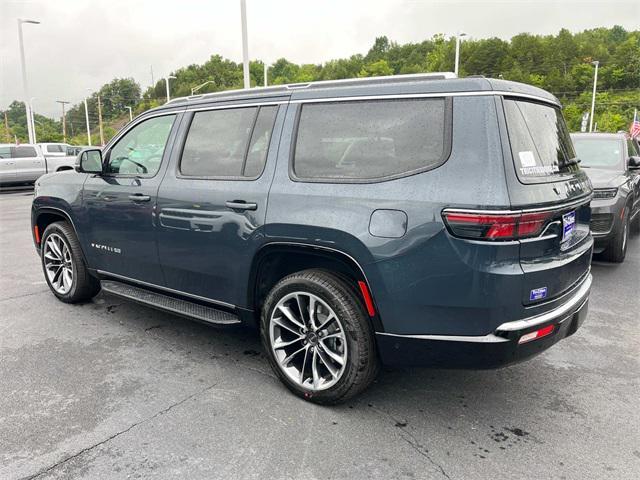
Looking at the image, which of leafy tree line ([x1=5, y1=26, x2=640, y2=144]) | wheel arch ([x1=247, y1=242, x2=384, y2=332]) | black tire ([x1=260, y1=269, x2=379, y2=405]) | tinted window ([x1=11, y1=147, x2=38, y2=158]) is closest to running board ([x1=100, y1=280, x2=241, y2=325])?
wheel arch ([x1=247, y1=242, x2=384, y2=332])

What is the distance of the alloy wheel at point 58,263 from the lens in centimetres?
493

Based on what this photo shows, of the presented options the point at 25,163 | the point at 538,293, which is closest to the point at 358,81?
the point at 538,293

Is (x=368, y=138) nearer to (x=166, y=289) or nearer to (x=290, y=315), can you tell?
(x=290, y=315)

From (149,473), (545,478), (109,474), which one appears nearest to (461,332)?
(545,478)

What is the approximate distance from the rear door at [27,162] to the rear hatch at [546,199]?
19.6 metres

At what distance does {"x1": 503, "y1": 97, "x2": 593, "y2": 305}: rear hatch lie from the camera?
98.6 inches

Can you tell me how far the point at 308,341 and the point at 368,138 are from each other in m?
1.29

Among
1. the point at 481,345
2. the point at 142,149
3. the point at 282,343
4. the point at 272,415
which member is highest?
the point at 142,149

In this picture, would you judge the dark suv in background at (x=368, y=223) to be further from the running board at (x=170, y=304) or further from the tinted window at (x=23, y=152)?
the tinted window at (x=23, y=152)

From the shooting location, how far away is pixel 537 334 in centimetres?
260

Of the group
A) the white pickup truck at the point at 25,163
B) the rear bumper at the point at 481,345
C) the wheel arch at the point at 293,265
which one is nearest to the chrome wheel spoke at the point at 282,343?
the wheel arch at the point at 293,265

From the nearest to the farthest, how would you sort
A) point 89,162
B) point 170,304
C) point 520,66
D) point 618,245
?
1. point 170,304
2. point 89,162
3. point 618,245
4. point 520,66

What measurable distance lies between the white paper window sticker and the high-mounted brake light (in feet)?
2.83

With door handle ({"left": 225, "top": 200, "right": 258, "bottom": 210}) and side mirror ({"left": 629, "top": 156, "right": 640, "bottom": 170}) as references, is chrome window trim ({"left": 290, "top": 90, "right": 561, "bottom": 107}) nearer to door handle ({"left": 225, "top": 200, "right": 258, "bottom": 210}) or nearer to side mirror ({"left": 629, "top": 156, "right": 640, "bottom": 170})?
door handle ({"left": 225, "top": 200, "right": 258, "bottom": 210})
